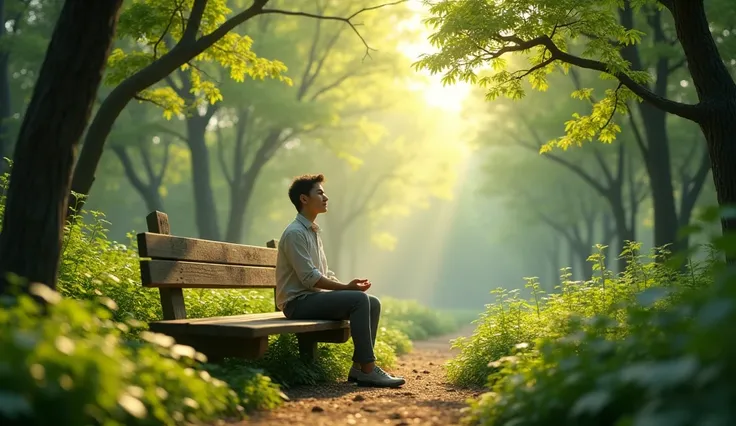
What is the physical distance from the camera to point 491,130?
21.0 metres

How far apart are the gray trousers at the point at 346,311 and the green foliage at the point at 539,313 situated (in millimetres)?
1159

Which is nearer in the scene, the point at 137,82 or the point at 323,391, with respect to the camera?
the point at 323,391

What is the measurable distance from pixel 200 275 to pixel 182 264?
298 millimetres

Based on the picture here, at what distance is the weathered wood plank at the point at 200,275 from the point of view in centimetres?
532

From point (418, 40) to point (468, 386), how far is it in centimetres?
1467

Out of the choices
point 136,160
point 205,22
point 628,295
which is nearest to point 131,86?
point 205,22

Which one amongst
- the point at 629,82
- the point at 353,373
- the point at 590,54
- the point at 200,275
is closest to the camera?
the point at 200,275

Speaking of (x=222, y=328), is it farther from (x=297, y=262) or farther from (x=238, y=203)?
(x=238, y=203)

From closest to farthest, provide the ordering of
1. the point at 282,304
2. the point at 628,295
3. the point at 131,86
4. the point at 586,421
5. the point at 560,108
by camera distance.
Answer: the point at 586,421, the point at 282,304, the point at 628,295, the point at 131,86, the point at 560,108

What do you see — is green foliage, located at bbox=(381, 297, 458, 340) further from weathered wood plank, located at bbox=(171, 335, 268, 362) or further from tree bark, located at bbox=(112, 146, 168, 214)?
weathered wood plank, located at bbox=(171, 335, 268, 362)

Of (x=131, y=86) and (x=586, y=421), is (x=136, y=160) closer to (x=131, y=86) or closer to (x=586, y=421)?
(x=131, y=86)

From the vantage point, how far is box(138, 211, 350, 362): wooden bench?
17.1 feet

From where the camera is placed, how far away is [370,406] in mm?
5191

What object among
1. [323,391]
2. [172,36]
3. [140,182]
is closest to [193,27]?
[172,36]
